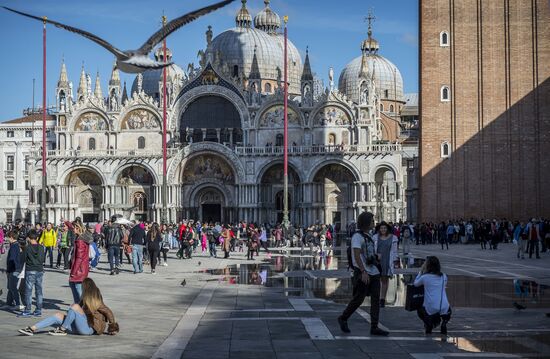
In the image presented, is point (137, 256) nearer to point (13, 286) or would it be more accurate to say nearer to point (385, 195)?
point (13, 286)

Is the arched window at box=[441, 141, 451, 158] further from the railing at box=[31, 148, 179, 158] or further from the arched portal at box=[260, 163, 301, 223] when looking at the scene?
the railing at box=[31, 148, 179, 158]

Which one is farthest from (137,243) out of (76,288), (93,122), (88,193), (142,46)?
(93,122)

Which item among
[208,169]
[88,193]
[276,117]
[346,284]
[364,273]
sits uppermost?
[276,117]

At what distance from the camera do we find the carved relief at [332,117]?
67550 mm

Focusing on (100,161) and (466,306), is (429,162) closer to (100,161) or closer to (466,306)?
(100,161)

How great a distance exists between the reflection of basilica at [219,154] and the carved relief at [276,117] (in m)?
0.08

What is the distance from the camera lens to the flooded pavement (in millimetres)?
17211

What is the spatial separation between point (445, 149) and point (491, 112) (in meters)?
3.37

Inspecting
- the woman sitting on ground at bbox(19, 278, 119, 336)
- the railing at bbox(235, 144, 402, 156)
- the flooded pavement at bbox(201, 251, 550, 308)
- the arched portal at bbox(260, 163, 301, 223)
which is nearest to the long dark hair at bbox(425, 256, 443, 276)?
the flooded pavement at bbox(201, 251, 550, 308)

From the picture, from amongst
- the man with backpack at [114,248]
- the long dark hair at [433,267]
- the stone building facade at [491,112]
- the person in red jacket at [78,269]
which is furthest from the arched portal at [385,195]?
the long dark hair at [433,267]

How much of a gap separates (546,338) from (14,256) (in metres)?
9.87

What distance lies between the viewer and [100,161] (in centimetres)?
6794

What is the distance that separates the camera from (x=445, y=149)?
168 ft

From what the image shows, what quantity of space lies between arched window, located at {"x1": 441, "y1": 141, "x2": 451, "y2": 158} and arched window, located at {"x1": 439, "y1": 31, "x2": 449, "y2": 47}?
5.75 meters
